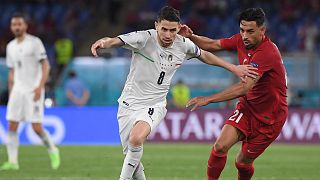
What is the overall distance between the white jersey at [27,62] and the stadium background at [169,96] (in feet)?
4.77

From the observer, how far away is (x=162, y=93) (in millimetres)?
10680

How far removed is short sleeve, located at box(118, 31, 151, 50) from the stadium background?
3630mm

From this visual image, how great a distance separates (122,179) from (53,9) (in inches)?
917

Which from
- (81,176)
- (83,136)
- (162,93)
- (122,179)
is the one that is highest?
(162,93)

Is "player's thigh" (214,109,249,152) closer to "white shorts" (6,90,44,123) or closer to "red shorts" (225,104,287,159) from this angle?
"red shorts" (225,104,287,159)

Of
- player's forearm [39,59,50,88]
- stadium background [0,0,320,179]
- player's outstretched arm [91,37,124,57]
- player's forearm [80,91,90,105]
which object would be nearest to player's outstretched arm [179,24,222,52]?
player's outstretched arm [91,37,124,57]

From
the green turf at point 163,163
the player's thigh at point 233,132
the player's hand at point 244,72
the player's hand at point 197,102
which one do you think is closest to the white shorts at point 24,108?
the green turf at point 163,163

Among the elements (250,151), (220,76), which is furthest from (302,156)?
(250,151)

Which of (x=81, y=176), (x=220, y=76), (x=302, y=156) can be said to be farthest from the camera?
(x=220, y=76)

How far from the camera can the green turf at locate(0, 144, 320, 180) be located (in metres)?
13.9

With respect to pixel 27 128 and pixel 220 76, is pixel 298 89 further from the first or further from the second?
pixel 27 128

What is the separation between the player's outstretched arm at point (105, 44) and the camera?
377 inches

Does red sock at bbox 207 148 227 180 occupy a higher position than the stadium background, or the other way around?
red sock at bbox 207 148 227 180

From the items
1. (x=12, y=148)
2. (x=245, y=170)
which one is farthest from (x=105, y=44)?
(x=12, y=148)
